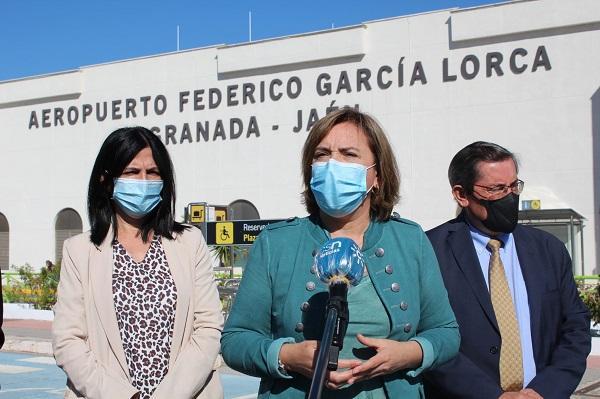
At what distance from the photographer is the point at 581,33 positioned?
24109mm

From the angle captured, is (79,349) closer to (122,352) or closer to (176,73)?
(122,352)

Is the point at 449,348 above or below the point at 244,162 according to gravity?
below

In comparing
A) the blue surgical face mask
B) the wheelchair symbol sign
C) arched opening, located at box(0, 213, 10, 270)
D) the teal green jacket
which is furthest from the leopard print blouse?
arched opening, located at box(0, 213, 10, 270)

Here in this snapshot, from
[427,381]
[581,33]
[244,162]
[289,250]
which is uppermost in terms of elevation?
[581,33]

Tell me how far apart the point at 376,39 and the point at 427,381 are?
24110mm

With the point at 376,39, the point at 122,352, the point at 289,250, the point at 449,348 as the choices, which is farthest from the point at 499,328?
the point at 376,39

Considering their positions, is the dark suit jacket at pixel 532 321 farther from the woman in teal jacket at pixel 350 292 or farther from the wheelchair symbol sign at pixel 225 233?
the wheelchair symbol sign at pixel 225 233

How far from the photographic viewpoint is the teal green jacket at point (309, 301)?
3021 millimetres

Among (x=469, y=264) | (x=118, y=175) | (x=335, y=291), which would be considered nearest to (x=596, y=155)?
(x=469, y=264)

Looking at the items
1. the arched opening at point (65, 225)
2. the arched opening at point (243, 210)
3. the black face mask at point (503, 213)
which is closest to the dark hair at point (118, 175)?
the black face mask at point (503, 213)

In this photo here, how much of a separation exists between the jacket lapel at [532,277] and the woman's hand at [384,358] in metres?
1.21

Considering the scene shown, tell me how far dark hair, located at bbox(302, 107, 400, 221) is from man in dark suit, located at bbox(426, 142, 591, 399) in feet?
2.86

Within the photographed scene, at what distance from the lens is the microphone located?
2.42 m

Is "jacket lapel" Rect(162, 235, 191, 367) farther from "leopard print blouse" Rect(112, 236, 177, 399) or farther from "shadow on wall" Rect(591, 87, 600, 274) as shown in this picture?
"shadow on wall" Rect(591, 87, 600, 274)
